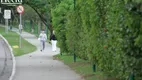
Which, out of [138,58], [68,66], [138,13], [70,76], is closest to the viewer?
[138,13]

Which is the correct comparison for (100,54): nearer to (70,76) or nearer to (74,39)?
(70,76)

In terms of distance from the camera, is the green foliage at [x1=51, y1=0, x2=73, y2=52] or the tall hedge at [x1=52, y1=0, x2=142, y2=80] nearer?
the tall hedge at [x1=52, y1=0, x2=142, y2=80]

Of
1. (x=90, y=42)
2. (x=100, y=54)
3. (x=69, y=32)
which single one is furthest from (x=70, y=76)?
(x=69, y=32)

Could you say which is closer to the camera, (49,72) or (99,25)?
(99,25)

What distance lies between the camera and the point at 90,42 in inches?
690

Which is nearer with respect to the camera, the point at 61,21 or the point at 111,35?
the point at 111,35

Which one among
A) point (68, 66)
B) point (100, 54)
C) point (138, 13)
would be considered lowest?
point (68, 66)

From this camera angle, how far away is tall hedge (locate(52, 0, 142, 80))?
364 inches

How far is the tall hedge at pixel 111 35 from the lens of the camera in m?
9.25

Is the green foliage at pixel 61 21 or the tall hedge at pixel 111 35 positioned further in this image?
the green foliage at pixel 61 21

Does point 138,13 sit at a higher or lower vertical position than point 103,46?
higher

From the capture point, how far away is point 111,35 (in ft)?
42.8

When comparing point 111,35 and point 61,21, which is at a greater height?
point 111,35

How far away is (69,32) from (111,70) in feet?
35.8
